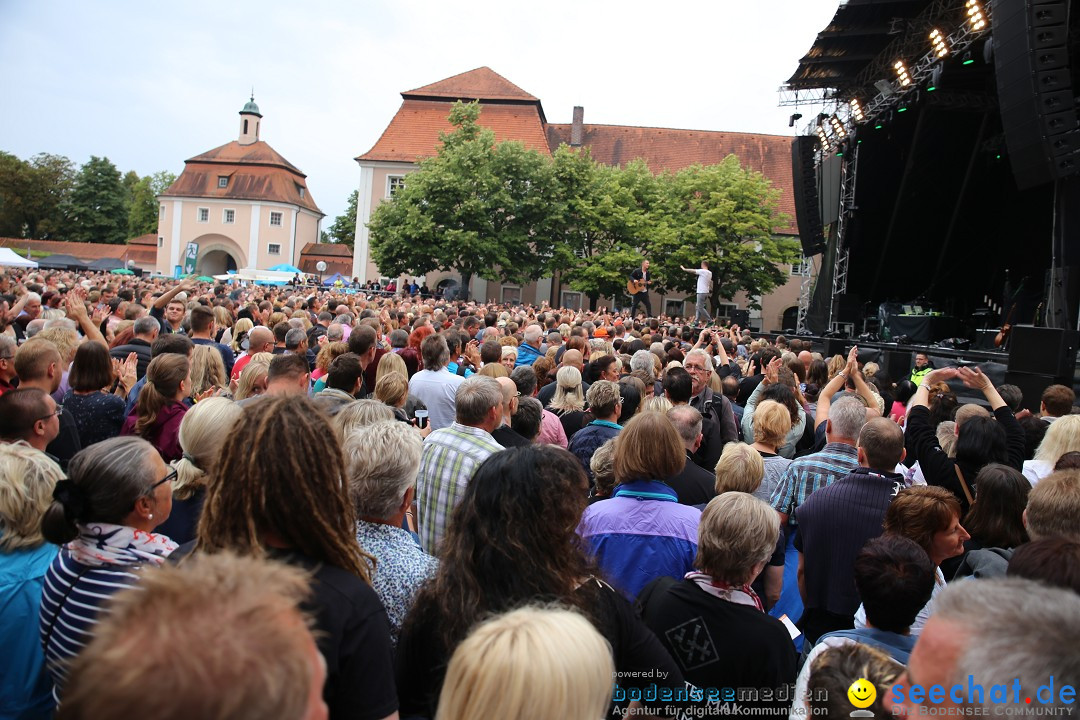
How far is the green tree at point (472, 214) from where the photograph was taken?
39.9 metres

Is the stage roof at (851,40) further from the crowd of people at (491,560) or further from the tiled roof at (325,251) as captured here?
the tiled roof at (325,251)

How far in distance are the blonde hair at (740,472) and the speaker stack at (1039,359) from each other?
756cm

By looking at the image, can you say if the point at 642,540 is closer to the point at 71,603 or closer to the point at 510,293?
the point at 71,603

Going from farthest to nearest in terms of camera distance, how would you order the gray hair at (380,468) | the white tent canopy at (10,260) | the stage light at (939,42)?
1. the white tent canopy at (10,260)
2. the stage light at (939,42)
3. the gray hair at (380,468)

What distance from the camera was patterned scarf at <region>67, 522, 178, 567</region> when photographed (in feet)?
7.50

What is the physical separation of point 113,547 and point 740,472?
2.91 meters

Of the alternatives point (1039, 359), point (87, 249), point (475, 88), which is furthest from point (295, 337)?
point (87, 249)

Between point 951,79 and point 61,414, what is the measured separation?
61.2 ft

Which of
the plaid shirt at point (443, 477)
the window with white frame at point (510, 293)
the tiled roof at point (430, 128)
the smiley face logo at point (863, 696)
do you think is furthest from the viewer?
the window with white frame at point (510, 293)

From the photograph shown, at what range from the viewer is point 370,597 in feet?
6.28

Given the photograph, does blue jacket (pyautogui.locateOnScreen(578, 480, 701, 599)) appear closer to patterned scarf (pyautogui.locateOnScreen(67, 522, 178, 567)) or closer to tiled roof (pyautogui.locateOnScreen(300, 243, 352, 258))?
patterned scarf (pyautogui.locateOnScreen(67, 522, 178, 567))

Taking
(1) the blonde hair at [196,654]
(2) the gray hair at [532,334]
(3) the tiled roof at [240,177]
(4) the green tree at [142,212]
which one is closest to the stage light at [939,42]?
(2) the gray hair at [532,334]

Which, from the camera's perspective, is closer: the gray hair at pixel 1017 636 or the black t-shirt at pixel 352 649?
the gray hair at pixel 1017 636

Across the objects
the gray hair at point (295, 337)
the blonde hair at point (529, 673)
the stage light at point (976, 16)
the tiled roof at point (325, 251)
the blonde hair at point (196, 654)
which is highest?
the stage light at point (976, 16)
